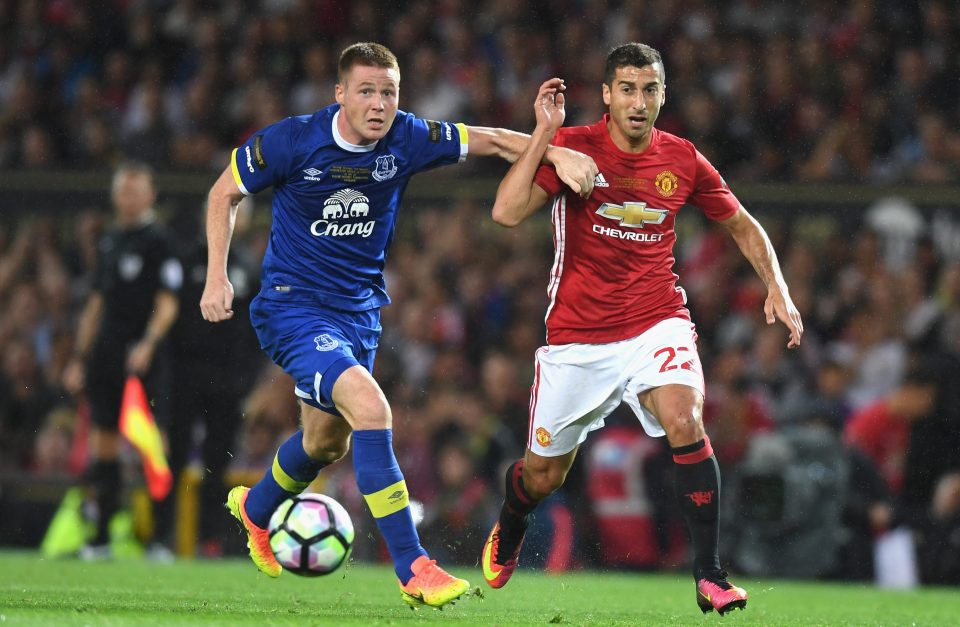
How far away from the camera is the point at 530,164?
5992 millimetres

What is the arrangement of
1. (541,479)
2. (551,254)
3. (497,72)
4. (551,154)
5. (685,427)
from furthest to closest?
(497,72)
(551,254)
(541,479)
(551,154)
(685,427)

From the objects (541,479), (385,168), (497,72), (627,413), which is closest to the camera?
(385,168)

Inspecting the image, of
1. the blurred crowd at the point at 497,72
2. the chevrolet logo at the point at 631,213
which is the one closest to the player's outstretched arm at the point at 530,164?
the chevrolet logo at the point at 631,213

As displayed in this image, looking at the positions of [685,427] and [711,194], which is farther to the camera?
[711,194]

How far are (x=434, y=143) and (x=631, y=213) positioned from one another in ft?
2.95

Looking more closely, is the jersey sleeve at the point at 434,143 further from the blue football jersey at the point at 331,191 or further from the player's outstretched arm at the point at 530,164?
the player's outstretched arm at the point at 530,164

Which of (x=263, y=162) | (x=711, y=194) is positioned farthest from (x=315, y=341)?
(x=711, y=194)

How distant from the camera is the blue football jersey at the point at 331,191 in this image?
240 inches

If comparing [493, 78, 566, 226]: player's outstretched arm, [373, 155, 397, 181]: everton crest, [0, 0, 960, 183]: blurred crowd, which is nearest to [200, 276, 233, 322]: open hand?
[373, 155, 397, 181]: everton crest

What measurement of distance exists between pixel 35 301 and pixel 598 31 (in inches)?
226

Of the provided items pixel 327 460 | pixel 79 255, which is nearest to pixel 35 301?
pixel 79 255

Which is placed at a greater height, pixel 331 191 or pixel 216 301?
pixel 331 191

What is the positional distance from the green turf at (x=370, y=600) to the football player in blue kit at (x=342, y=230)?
0.65 m

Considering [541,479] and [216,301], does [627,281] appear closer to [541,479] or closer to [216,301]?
[541,479]
